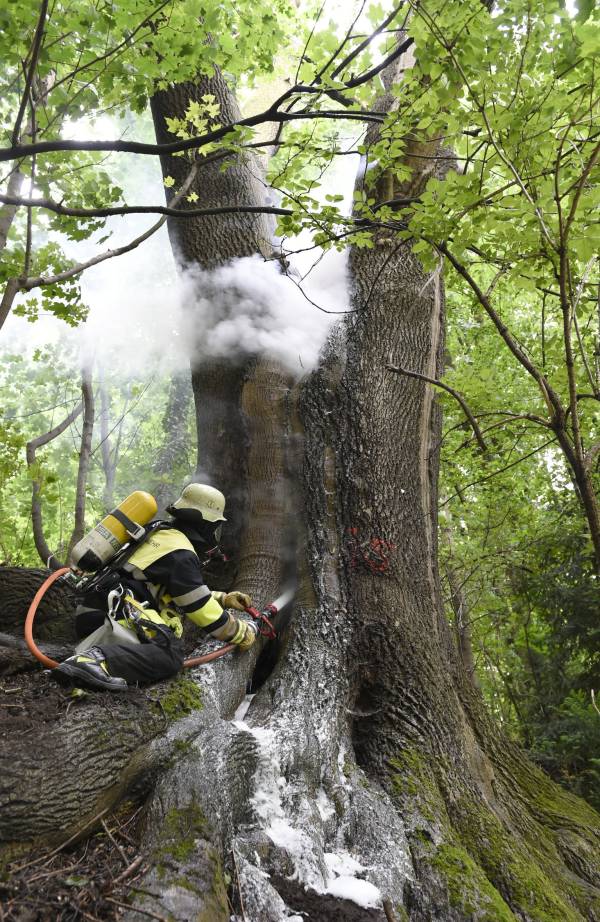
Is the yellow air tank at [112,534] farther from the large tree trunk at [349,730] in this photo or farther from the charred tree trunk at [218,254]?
the charred tree trunk at [218,254]

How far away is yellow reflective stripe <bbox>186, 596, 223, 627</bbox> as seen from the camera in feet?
11.0

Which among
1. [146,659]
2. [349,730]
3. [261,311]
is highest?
[261,311]

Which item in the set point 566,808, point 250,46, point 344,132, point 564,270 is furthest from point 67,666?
point 344,132

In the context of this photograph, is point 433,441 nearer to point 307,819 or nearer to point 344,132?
point 307,819

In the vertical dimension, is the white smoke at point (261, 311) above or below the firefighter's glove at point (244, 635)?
above

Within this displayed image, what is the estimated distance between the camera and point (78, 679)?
9.08ft

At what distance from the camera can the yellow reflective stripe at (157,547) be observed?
3.33 meters

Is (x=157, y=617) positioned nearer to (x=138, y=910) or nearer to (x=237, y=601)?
(x=237, y=601)

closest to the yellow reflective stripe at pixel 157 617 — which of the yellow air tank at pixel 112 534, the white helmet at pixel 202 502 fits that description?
the yellow air tank at pixel 112 534

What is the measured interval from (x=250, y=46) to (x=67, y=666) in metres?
4.73

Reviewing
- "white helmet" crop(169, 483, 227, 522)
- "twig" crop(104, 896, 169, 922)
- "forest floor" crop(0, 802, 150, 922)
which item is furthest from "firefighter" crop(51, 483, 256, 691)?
"twig" crop(104, 896, 169, 922)

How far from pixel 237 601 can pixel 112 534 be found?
107 cm

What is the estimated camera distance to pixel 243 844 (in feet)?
8.33

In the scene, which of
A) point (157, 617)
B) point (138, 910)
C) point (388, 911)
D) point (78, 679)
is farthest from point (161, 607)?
point (388, 911)
